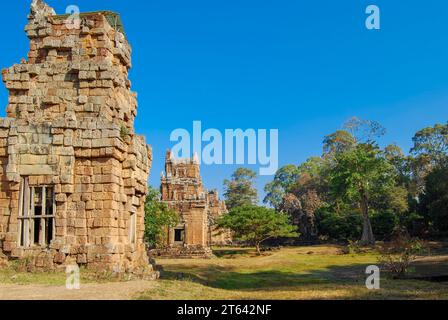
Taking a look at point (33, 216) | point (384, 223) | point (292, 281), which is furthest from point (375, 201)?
point (33, 216)

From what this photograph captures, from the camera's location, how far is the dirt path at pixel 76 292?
28.7 ft

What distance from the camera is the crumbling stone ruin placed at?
128 feet

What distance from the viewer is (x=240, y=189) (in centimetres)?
8262

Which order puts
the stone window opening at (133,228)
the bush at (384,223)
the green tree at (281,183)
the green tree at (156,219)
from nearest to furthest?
the stone window opening at (133,228), the green tree at (156,219), the bush at (384,223), the green tree at (281,183)

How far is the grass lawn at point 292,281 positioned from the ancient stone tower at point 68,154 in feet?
8.08

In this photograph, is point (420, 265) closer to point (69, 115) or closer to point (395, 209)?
point (69, 115)

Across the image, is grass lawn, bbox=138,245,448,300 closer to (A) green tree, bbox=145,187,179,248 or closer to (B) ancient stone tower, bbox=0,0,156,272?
(B) ancient stone tower, bbox=0,0,156,272

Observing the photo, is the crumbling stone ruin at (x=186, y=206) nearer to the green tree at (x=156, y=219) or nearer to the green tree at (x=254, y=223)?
the green tree at (x=156, y=219)

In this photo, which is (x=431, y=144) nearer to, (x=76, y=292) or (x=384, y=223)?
(x=384, y=223)

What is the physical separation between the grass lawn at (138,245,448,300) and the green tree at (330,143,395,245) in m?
4.45

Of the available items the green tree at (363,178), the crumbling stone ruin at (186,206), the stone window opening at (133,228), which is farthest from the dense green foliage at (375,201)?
the stone window opening at (133,228)

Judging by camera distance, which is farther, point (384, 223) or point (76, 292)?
point (384, 223)

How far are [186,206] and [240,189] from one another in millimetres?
42163
